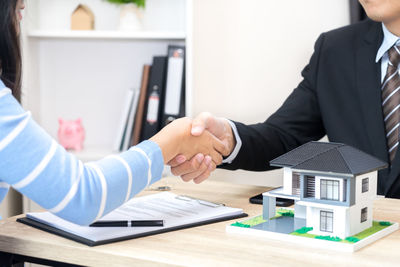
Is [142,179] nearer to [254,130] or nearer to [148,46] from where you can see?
[254,130]

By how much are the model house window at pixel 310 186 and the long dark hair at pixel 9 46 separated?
0.63 meters

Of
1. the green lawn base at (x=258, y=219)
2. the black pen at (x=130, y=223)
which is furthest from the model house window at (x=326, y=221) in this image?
the black pen at (x=130, y=223)

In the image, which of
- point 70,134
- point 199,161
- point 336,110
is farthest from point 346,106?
point 70,134

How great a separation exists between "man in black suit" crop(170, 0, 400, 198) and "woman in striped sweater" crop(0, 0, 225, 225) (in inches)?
18.2

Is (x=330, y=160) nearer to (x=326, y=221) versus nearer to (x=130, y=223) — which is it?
(x=326, y=221)

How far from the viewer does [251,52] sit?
2.75 metres

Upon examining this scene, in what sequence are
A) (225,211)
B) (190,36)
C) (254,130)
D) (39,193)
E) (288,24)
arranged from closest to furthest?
(39,193) < (225,211) < (254,130) < (190,36) < (288,24)

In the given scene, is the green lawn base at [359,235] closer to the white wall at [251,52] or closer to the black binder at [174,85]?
the black binder at [174,85]

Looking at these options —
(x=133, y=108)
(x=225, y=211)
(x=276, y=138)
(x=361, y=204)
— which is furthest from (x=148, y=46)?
(x=361, y=204)

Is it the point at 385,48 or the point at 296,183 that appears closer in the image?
the point at 296,183

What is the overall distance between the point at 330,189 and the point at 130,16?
178 centimetres

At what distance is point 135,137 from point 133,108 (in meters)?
0.13

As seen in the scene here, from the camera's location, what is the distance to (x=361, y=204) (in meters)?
1.03

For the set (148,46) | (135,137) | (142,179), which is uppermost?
(148,46)
